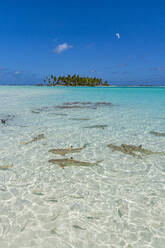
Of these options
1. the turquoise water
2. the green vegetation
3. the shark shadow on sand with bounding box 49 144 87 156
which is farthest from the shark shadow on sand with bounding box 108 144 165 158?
the green vegetation

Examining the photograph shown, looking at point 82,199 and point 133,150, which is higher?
point 133,150

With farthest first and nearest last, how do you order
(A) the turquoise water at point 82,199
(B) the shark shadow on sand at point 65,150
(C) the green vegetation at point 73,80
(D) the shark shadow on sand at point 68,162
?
(C) the green vegetation at point 73,80 < (B) the shark shadow on sand at point 65,150 < (D) the shark shadow on sand at point 68,162 < (A) the turquoise water at point 82,199

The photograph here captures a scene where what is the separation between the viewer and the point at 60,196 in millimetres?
3914

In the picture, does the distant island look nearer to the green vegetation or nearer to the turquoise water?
the green vegetation

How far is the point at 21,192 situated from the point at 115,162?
2.84 meters

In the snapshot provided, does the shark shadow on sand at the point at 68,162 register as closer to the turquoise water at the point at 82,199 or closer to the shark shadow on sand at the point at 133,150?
the turquoise water at the point at 82,199

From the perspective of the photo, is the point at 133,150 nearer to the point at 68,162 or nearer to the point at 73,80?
the point at 68,162

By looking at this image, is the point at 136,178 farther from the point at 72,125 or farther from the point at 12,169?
the point at 72,125

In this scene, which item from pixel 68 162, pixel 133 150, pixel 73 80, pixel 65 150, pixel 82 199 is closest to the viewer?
pixel 82 199

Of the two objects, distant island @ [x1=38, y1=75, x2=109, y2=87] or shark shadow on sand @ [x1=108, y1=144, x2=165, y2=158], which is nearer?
shark shadow on sand @ [x1=108, y1=144, x2=165, y2=158]

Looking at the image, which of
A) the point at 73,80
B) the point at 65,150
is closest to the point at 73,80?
the point at 73,80

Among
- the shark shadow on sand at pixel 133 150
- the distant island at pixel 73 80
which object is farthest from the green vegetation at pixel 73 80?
the shark shadow on sand at pixel 133 150

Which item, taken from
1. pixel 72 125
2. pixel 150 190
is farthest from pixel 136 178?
pixel 72 125

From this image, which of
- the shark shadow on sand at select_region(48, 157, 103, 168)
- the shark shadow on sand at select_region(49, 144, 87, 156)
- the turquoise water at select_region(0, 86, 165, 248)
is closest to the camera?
the turquoise water at select_region(0, 86, 165, 248)
